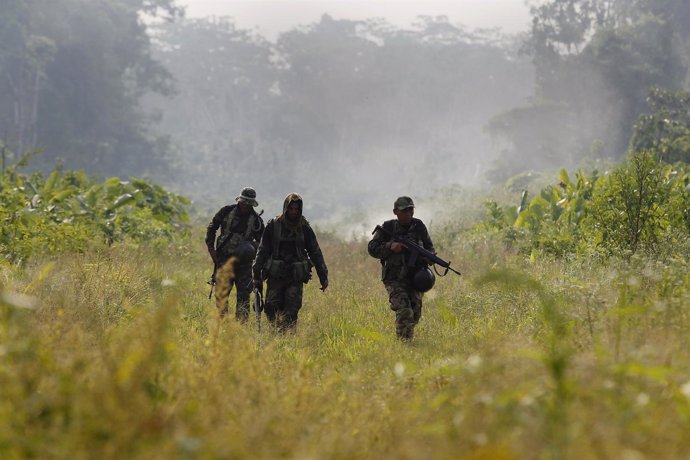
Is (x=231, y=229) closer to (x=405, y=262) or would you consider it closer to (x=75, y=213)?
(x=405, y=262)

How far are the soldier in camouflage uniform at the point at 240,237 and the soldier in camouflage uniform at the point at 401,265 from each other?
5.57 feet

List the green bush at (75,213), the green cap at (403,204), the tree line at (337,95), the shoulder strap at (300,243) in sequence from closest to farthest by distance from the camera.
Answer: the green cap at (403,204) → the shoulder strap at (300,243) → the green bush at (75,213) → the tree line at (337,95)

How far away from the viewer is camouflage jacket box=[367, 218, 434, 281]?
6.86m

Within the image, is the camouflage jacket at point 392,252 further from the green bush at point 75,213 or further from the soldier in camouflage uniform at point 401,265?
the green bush at point 75,213

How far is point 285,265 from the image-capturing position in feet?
23.6

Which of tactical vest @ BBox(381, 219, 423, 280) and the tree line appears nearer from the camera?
tactical vest @ BBox(381, 219, 423, 280)

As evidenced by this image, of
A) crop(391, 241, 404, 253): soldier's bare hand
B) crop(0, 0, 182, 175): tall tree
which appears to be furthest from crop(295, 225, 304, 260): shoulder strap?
crop(0, 0, 182, 175): tall tree

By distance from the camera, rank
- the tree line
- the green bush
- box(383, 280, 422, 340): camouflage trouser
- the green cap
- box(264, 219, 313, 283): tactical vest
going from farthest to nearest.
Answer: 1. the tree line
2. the green bush
3. box(264, 219, 313, 283): tactical vest
4. the green cap
5. box(383, 280, 422, 340): camouflage trouser

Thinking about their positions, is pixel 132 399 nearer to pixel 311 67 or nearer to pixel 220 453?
pixel 220 453

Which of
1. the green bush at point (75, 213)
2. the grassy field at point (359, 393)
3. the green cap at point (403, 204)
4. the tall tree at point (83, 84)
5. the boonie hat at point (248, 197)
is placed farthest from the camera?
the tall tree at point (83, 84)

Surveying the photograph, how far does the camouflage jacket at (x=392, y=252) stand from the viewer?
6863 mm

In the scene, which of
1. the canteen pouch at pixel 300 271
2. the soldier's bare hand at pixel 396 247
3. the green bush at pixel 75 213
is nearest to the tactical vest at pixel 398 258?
the soldier's bare hand at pixel 396 247

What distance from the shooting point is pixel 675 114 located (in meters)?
28.6

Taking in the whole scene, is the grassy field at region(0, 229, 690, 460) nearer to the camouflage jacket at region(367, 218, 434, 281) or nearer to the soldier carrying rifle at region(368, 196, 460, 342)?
the soldier carrying rifle at region(368, 196, 460, 342)
